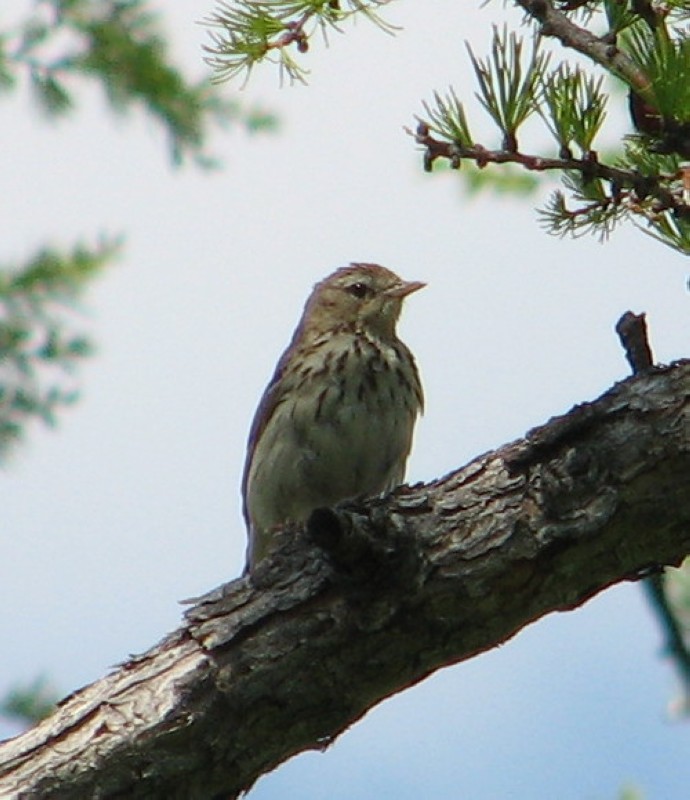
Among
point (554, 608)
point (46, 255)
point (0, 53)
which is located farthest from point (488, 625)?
point (0, 53)

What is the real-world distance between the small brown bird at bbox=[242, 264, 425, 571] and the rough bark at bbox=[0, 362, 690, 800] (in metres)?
2.06

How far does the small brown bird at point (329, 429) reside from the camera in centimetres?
610

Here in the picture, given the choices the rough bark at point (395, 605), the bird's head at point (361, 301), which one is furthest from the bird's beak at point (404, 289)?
the rough bark at point (395, 605)

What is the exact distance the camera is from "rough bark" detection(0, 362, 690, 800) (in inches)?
146

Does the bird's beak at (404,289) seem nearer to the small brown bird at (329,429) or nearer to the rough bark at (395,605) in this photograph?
the small brown bird at (329,429)

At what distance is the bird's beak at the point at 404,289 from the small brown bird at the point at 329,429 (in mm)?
296

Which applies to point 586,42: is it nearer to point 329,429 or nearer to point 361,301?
point 329,429

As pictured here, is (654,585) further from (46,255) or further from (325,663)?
(46,255)

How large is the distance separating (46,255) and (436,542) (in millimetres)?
3388

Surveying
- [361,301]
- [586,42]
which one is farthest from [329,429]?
[586,42]

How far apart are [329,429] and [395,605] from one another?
2.36m

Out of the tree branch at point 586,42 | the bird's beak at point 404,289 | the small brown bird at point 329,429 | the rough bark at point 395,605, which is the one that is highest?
the bird's beak at point 404,289

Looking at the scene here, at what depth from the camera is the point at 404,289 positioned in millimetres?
6922

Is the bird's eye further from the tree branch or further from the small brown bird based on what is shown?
the tree branch
